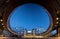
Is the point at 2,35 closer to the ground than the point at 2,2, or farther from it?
closer to the ground

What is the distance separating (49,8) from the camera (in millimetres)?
8727

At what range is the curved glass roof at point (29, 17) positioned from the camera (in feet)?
29.3

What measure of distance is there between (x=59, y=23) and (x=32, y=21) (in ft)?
4.14

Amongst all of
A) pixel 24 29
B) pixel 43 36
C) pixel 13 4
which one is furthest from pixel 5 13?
pixel 43 36

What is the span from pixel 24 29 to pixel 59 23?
4.93ft

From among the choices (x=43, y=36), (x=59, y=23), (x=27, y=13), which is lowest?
(x=43, y=36)

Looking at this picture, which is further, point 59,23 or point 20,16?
point 20,16

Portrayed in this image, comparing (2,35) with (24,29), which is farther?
(24,29)

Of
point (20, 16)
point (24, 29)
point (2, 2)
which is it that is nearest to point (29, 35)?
point (24, 29)

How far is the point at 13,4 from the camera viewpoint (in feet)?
28.4

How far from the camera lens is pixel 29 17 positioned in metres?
9.11

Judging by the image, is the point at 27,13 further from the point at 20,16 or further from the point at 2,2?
the point at 2,2

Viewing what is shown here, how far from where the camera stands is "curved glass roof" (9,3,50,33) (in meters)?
8.92

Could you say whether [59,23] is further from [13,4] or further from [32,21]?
[13,4]
